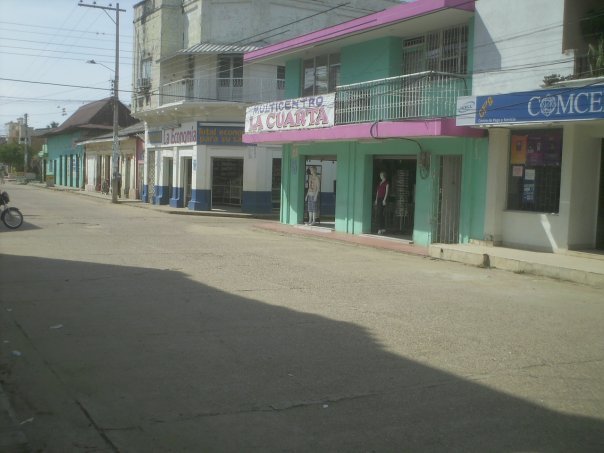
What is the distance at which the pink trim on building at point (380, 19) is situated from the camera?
616 inches

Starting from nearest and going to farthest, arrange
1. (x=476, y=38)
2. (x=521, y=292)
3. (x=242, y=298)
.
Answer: (x=242, y=298), (x=521, y=292), (x=476, y=38)

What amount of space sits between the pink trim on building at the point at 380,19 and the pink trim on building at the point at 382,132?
2.63m

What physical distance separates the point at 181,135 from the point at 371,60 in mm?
15952

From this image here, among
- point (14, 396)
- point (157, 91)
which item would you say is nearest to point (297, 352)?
point (14, 396)

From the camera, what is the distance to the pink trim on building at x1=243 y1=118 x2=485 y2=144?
51.1 feet

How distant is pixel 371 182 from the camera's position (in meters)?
20.0

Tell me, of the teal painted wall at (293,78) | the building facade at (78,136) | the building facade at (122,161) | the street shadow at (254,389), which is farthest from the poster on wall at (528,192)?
the building facade at (78,136)

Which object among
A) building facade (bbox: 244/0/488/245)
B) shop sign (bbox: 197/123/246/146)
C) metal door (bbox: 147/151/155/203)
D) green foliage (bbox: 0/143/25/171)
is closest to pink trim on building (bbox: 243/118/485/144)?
building facade (bbox: 244/0/488/245)

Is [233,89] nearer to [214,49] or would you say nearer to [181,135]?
[214,49]

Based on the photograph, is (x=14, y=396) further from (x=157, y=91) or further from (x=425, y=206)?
(x=157, y=91)

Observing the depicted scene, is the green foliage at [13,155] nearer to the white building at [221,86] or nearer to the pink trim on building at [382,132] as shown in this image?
the white building at [221,86]

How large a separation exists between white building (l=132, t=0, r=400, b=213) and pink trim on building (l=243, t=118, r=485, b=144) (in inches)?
314

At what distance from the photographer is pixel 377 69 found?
1903 cm

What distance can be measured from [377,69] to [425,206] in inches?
174
